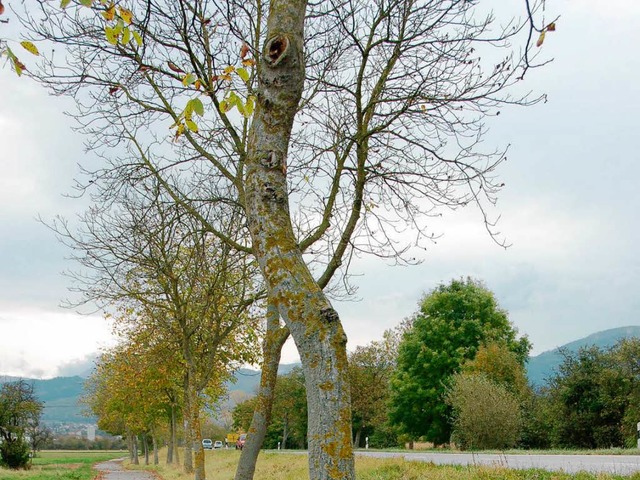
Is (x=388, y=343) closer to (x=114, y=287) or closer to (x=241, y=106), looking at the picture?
(x=114, y=287)

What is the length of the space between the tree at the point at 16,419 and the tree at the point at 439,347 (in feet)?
85.1

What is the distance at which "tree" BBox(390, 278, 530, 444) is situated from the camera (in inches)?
1877

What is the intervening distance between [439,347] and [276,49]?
155ft

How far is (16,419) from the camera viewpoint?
4050 centimetres

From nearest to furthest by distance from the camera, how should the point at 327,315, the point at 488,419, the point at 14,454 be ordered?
the point at 327,315 → the point at 488,419 → the point at 14,454

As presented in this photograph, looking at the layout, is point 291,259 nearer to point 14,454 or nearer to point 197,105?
point 197,105

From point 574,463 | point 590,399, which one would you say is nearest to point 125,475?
point 590,399

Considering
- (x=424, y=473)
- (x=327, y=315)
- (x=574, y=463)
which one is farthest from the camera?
(x=574, y=463)

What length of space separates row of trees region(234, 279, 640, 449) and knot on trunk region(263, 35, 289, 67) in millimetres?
25048

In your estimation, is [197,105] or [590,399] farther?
[590,399]

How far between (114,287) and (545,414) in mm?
23483

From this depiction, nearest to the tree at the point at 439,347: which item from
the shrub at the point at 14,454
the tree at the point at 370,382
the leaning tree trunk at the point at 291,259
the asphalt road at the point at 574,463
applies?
the tree at the point at 370,382

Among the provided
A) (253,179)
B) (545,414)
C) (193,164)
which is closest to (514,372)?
(545,414)

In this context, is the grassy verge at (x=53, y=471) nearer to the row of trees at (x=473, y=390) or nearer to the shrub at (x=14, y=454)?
the shrub at (x=14, y=454)
